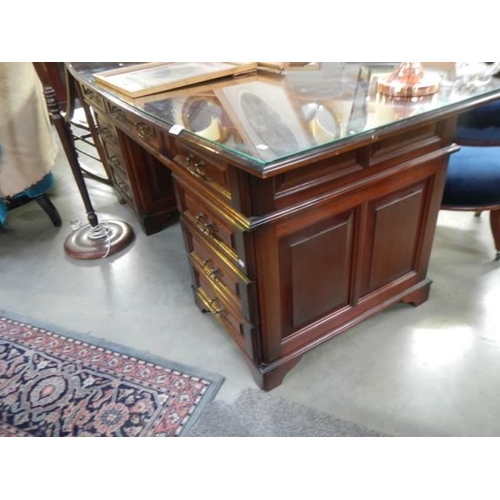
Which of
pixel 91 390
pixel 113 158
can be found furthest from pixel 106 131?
pixel 91 390

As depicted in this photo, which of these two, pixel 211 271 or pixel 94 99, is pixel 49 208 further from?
pixel 211 271

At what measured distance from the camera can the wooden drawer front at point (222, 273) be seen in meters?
1.10

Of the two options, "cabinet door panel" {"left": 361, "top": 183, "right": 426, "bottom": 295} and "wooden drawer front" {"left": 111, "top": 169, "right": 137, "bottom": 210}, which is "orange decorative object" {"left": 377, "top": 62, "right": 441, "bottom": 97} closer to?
"cabinet door panel" {"left": 361, "top": 183, "right": 426, "bottom": 295}

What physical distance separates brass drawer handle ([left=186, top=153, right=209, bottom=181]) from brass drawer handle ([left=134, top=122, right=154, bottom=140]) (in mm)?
304

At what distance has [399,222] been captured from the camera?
1.26 m

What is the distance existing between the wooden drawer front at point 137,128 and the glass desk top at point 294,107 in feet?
0.41

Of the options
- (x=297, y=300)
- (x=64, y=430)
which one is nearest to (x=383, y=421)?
(x=297, y=300)

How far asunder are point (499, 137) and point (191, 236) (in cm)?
115

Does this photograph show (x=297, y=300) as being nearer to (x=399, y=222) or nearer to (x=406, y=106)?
(x=399, y=222)

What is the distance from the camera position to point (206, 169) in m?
1.03

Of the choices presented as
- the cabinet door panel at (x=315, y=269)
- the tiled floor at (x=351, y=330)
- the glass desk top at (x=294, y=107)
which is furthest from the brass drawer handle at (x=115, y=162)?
the cabinet door panel at (x=315, y=269)

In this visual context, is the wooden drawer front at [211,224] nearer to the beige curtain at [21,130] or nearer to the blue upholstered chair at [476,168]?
the blue upholstered chair at [476,168]

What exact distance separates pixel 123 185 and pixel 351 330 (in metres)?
1.43

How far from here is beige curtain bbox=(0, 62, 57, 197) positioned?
2.00 m
